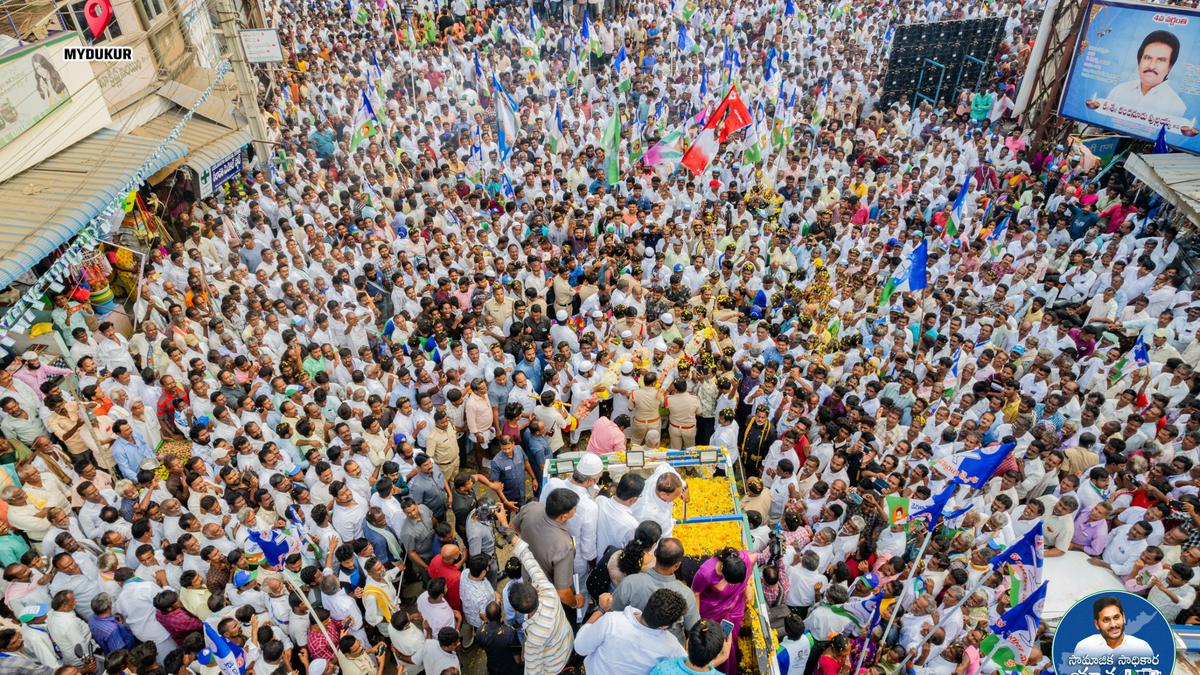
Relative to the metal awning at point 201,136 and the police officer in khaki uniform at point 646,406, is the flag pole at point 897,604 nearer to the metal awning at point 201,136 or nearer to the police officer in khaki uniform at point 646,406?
the police officer in khaki uniform at point 646,406

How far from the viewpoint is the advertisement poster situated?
7.94 m

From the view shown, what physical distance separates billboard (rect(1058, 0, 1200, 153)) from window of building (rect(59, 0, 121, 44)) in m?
17.4

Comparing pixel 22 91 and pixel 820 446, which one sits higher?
pixel 22 91

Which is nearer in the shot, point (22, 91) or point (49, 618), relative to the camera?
point (49, 618)

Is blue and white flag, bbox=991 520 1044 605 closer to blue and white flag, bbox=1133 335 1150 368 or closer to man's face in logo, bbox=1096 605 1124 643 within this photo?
man's face in logo, bbox=1096 605 1124 643

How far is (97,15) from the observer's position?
1045 centimetres

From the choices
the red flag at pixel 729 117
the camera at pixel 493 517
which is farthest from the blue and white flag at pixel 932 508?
the red flag at pixel 729 117

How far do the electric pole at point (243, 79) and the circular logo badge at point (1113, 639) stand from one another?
537 inches

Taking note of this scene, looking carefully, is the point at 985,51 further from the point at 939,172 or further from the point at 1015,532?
the point at 1015,532

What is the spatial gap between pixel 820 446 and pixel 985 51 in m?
15.5

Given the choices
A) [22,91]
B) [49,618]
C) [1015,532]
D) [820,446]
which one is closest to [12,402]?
[49,618]

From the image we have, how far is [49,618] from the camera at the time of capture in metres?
4.99

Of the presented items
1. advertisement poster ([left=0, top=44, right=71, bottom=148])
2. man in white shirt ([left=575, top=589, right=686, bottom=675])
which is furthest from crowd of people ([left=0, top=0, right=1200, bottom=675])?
advertisement poster ([left=0, top=44, right=71, bottom=148])

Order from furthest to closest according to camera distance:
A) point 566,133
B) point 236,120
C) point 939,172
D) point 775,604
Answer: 1. point 566,133
2. point 939,172
3. point 236,120
4. point 775,604
